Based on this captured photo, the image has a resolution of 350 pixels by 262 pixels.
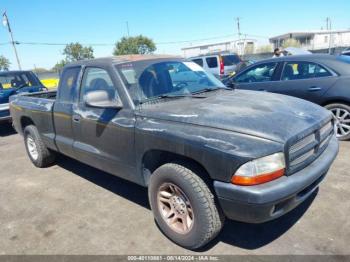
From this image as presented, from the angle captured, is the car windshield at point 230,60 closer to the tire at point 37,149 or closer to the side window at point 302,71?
the side window at point 302,71

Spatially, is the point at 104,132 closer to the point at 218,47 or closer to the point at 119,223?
the point at 119,223

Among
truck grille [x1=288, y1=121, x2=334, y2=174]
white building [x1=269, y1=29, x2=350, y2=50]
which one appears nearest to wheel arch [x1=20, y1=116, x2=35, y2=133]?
truck grille [x1=288, y1=121, x2=334, y2=174]

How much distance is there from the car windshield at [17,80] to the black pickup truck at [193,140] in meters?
5.73

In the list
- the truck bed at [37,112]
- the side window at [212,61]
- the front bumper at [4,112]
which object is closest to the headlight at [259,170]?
the truck bed at [37,112]

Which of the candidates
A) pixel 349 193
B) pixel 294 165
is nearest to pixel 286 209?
pixel 294 165

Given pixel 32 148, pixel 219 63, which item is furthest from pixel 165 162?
pixel 219 63

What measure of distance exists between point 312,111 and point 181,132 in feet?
4.63

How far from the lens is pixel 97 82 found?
151 inches

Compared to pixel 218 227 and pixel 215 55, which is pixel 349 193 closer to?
pixel 218 227

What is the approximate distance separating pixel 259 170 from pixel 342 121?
3941 millimetres

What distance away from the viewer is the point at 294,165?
2537mm

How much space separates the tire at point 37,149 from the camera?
17.2ft

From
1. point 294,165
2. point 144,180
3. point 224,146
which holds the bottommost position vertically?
point 144,180

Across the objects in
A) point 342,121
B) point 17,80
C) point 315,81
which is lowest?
point 342,121
